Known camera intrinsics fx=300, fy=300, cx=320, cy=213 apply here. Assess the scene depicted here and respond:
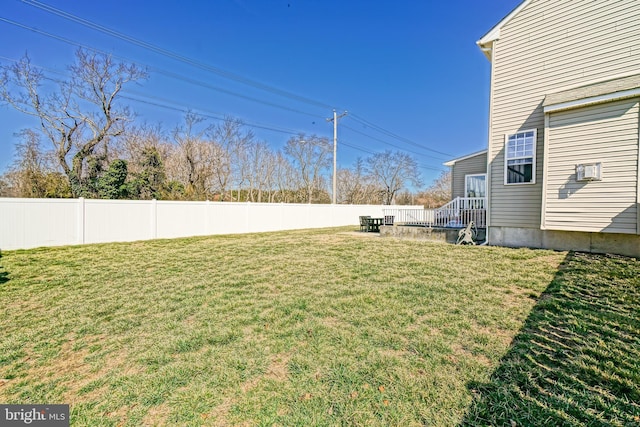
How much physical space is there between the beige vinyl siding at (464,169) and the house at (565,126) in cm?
459

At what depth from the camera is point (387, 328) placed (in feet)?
11.7

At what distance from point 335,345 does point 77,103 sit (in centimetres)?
1977

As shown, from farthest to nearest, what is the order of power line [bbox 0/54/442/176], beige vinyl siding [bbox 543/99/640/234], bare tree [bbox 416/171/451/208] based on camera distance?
bare tree [bbox 416/171/451/208], power line [bbox 0/54/442/176], beige vinyl siding [bbox 543/99/640/234]

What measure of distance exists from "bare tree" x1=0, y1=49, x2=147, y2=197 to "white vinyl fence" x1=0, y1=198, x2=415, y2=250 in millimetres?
5735

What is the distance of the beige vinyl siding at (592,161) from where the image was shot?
20.5ft

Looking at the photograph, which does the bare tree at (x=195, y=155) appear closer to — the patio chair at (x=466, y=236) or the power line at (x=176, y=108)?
the power line at (x=176, y=108)

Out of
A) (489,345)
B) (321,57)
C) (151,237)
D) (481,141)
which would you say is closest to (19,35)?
(151,237)

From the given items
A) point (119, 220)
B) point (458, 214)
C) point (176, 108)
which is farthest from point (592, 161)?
point (176, 108)

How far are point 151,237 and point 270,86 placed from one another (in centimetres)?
1554

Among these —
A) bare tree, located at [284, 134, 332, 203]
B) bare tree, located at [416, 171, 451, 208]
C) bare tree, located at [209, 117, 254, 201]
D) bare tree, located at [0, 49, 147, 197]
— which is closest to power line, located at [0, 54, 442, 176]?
bare tree, located at [0, 49, 147, 197]

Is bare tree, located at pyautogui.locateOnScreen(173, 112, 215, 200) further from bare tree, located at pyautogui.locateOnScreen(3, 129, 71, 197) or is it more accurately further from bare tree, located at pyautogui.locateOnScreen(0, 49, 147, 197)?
bare tree, located at pyautogui.locateOnScreen(3, 129, 71, 197)

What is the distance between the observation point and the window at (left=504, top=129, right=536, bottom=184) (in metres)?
8.00

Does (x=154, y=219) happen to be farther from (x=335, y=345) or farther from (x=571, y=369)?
(x=571, y=369)

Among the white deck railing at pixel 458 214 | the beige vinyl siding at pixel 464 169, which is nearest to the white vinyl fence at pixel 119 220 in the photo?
the white deck railing at pixel 458 214
